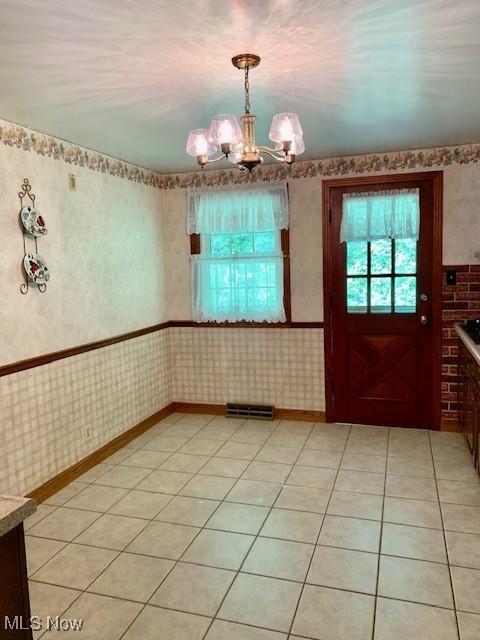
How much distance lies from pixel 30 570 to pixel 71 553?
212mm

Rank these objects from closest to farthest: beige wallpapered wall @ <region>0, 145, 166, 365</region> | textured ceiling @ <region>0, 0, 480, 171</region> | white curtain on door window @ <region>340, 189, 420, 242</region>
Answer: textured ceiling @ <region>0, 0, 480, 171</region> → beige wallpapered wall @ <region>0, 145, 166, 365</region> → white curtain on door window @ <region>340, 189, 420, 242</region>

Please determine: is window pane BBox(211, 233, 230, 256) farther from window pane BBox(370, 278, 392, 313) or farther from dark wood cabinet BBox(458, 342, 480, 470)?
dark wood cabinet BBox(458, 342, 480, 470)

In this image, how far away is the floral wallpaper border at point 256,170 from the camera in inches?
133

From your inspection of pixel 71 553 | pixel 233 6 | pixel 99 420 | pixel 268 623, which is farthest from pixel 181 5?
pixel 99 420

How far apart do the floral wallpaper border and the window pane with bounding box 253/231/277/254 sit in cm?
49

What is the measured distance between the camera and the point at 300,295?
4539 millimetres

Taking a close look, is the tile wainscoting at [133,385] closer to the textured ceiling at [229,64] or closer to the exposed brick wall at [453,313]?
the exposed brick wall at [453,313]

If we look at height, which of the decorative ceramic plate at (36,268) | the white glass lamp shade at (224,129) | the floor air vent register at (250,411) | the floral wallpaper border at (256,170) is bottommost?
the floor air vent register at (250,411)

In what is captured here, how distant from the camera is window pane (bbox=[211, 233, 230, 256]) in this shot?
4664mm

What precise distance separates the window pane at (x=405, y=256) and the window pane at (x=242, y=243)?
130 cm

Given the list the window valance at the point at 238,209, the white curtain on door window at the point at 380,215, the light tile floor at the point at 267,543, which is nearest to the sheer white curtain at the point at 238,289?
the window valance at the point at 238,209

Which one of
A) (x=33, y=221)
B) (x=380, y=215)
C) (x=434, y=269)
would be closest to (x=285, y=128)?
(x=33, y=221)

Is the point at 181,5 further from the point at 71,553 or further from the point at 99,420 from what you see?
the point at 99,420

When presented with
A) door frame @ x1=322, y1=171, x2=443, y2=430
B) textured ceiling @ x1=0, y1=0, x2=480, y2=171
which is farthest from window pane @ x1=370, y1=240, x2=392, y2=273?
textured ceiling @ x1=0, y1=0, x2=480, y2=171
